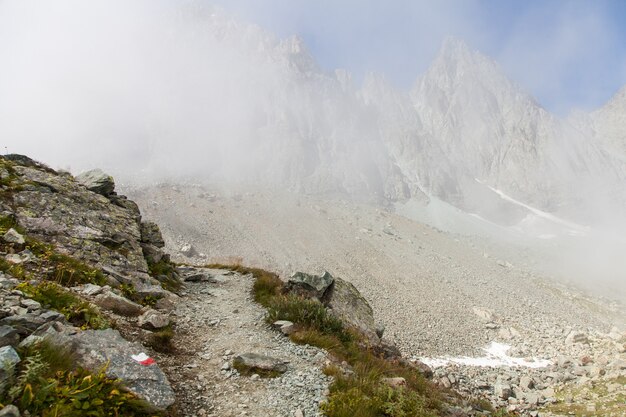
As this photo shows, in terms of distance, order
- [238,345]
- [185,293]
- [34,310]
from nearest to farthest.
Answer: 1. [34,310]
2. [238,345]
3. [185,293]

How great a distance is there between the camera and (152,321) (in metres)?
9.78

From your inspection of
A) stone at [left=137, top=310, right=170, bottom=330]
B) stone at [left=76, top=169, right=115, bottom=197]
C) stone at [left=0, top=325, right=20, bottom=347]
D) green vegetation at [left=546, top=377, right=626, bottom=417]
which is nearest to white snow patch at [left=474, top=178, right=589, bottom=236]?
green vegetation at [left=546, top=377, right=626, bottom=417]

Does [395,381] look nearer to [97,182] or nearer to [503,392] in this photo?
[503,392]

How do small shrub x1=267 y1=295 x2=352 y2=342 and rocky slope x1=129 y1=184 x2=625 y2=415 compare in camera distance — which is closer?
small shrub x1=267 y1=295 x2=352 y2=342

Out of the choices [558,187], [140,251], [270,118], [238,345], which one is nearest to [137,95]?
[270,118]

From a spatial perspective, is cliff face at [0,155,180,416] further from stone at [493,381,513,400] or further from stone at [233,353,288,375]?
stone at [493,381,513,400]

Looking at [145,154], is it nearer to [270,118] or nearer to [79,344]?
[270,118]

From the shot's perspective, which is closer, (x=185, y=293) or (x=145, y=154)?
(x=185, y=293)

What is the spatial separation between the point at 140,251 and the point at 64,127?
376 ft

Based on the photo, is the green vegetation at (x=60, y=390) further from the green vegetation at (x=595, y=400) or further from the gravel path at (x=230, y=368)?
the green vegetation at (x=595, y=400)

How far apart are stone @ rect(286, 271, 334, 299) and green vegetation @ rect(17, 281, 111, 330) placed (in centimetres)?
919

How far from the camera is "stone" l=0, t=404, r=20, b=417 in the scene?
4367 mm

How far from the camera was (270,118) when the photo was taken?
130500mm

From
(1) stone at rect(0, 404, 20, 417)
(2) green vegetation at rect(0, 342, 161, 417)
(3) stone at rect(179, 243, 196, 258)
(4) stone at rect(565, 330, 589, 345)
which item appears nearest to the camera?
(1) stone at rect(0, 404, 20, 417)
